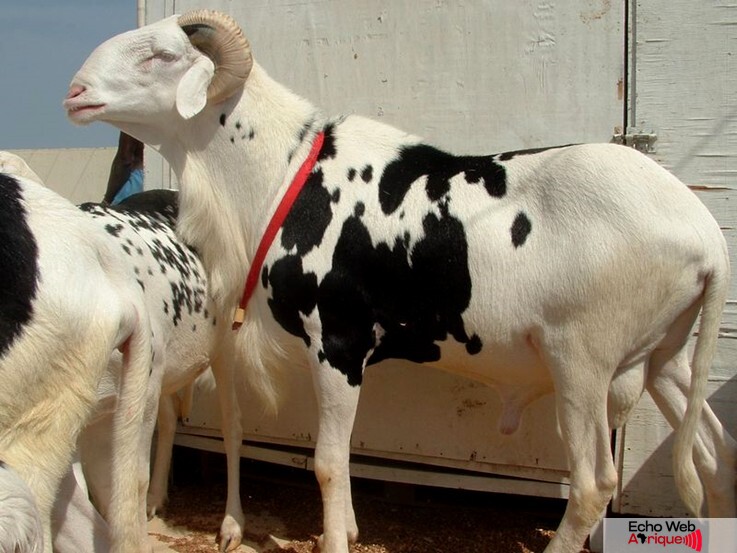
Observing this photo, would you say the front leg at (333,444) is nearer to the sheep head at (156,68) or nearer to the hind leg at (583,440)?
the hind leg at (583,440)

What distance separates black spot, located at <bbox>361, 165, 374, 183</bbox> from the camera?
399 cm

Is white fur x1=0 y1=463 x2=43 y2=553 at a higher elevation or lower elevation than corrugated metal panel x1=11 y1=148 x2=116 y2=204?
higher

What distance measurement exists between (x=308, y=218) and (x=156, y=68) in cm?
112

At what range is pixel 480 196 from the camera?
3.75 metres

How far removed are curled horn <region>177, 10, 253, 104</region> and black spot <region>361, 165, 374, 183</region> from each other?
796 mm

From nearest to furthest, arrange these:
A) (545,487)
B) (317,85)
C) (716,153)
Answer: (716,153), (545,487), (317,85)

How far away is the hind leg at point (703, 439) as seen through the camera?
3.93 m

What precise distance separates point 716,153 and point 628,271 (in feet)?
4.25

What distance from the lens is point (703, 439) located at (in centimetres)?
399

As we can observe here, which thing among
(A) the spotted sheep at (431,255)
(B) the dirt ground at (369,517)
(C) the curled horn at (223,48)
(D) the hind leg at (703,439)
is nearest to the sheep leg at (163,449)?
(B) the dirt ground at (369,517)

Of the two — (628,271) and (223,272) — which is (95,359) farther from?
(628,271)

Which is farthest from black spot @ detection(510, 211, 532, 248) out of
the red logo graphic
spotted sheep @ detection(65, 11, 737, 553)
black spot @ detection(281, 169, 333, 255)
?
the red logo graphic

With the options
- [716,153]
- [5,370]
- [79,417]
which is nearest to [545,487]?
[716,153]

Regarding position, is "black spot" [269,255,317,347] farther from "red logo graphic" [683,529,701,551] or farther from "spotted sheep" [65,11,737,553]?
"red logo graphic" [683,529,701,551]
